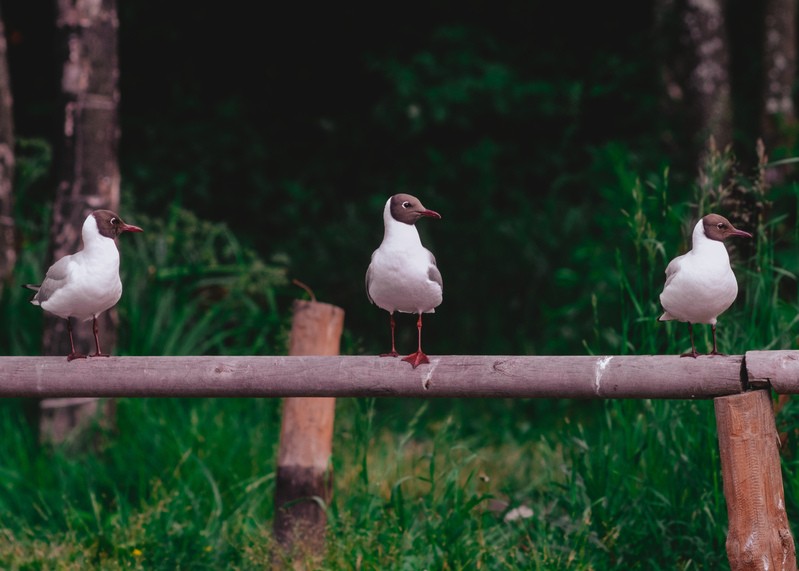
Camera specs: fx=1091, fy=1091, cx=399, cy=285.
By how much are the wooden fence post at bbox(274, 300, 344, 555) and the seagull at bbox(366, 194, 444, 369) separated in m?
1.03

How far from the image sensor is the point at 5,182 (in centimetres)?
545

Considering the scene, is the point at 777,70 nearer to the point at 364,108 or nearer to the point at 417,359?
the point at 364,108

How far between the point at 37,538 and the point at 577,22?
583 cm

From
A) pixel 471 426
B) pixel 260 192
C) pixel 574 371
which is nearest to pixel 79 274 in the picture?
pixel 574 371

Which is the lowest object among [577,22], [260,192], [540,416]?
[540,416]

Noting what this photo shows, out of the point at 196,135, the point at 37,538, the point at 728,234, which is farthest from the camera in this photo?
the point at 196,135

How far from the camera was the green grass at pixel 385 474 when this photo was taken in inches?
147

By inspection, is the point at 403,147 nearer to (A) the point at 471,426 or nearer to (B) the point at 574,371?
(A) the point at 471,426

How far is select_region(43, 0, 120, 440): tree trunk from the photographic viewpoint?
483 centimetres

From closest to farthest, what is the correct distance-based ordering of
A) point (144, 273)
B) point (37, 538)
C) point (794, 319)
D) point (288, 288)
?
point (794, 319)
point (37, 538)
point (144, 273)
point (288, 288)

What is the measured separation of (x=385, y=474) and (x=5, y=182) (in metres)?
2.51

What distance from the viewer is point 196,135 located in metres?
8.20

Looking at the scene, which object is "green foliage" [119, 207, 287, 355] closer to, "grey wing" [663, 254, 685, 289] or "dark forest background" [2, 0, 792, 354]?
"dark forest background" [2, 0, 792, 354]

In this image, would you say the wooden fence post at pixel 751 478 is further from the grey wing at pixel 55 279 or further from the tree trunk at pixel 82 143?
the tree trunk at pixel 82 143
